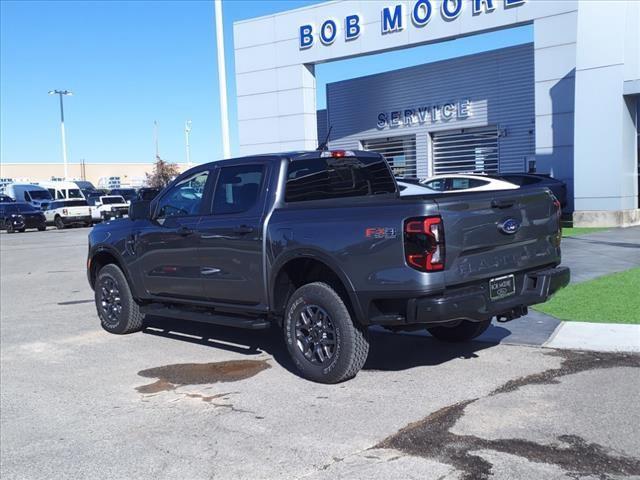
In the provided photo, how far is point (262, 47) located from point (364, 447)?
84.5 ft

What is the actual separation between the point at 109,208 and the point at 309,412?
32224 millimetres

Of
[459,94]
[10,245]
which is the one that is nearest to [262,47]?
Answer: [459,94]

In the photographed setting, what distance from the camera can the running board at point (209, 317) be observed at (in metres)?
6.34

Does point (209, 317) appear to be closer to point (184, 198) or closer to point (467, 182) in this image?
point (184, 198)

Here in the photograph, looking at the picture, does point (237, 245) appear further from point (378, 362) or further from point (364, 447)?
point (364, 447)

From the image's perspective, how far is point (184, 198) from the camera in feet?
24.3

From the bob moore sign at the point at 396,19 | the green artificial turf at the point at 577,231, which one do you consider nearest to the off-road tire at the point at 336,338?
the green artificial turf at the point at 577,231

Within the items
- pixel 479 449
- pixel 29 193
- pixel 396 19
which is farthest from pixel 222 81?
pixel 29 193

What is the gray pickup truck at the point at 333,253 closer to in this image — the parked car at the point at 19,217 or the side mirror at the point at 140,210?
the side mirror at the point at 140,210

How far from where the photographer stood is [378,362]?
655 centimetres

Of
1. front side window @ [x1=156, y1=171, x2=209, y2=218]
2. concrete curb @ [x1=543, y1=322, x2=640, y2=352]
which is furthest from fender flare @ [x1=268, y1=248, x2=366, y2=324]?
concrete curb @ [x1=543, y1=322, x2=640, y2=352]

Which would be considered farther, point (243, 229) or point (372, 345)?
point (372, 345)

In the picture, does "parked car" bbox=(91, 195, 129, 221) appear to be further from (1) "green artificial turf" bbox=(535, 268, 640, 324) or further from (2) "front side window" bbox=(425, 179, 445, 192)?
(1) "green artificial turf" bbox=(535, 268, 640, 324)

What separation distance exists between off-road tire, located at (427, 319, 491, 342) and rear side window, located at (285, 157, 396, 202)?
1.60 metres
